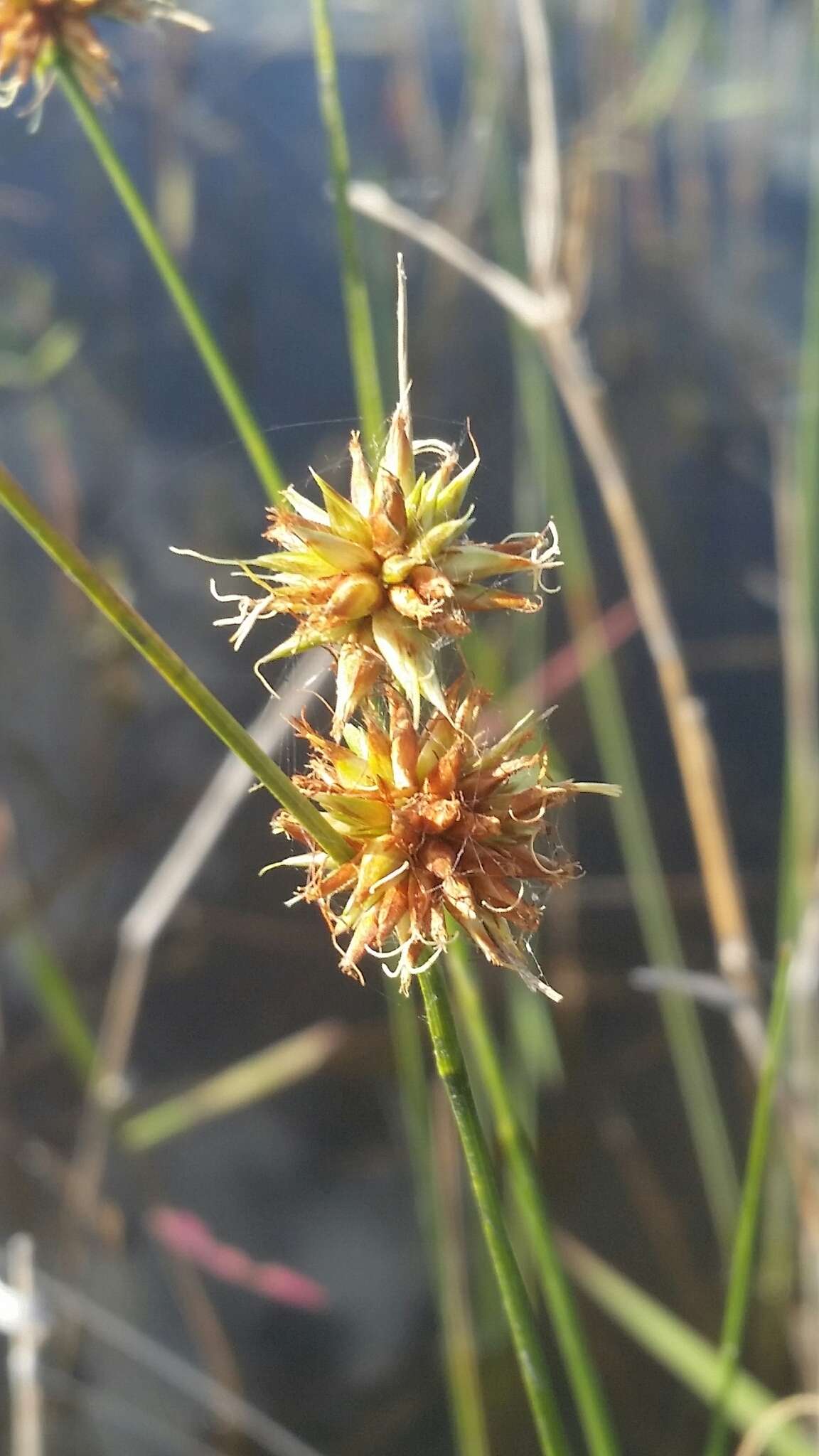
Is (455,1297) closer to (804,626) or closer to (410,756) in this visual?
(804,626)

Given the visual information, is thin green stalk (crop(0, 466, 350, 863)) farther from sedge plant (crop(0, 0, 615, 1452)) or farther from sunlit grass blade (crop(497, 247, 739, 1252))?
sunlit grass blade (crop(497, 247, 739, 1252))

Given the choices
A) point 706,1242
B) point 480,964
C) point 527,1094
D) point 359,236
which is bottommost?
point 706,1242

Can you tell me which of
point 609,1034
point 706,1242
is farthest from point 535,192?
point 706,1242

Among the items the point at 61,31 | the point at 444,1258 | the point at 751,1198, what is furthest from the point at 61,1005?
the point at 61,31

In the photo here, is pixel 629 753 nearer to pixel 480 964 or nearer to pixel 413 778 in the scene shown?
pixel 480 964

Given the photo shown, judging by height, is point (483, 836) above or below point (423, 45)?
below

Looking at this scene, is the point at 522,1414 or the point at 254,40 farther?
the point at 254,40

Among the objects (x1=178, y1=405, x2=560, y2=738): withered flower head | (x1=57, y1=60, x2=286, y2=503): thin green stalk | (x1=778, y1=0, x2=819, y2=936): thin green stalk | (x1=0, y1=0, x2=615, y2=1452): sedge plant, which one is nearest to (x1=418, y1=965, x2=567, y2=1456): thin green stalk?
(x1=0, y1=0, x2=615, y2=1452): sedge plant
